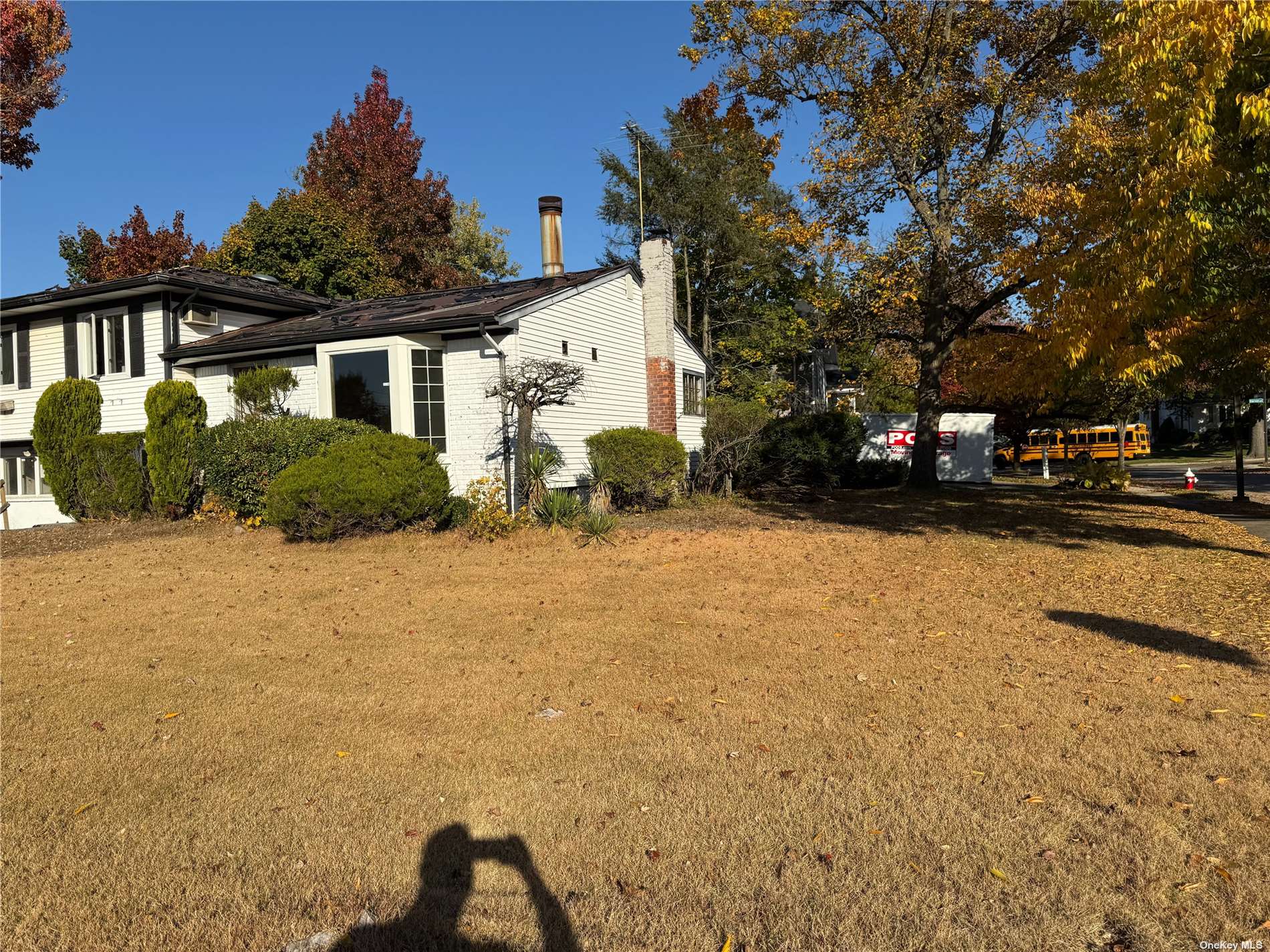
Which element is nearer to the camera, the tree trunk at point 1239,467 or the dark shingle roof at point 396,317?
the dark shingle roof at point 396,317

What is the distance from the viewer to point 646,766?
4164 millimetres

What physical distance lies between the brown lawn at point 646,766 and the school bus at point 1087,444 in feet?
117

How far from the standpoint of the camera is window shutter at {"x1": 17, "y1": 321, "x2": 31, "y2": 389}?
19391 millimetres

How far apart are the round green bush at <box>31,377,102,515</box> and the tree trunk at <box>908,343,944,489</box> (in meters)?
18.6

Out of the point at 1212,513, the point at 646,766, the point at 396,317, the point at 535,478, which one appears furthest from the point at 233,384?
the point at 1212,513

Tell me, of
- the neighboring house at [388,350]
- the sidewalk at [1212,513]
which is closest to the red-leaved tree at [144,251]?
the neighboring house at [388,350]

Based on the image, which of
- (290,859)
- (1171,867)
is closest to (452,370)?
(290,859)

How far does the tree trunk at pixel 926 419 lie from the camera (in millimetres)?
19969

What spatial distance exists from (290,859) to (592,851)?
1209mm

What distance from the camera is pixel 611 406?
58.2ft

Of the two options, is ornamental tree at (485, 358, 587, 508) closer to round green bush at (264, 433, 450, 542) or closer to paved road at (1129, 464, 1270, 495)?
round green bush at (264, 433, 450, 542)

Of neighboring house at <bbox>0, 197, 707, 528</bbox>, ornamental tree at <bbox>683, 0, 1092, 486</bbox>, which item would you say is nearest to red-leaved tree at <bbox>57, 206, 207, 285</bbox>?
neighboring house at <bbox>0, 197, 707, 528</bbox>

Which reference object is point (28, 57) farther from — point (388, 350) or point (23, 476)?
point (388, 350)

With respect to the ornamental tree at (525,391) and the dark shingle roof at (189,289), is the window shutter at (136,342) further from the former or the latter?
the ornamental tree at (525,391)
